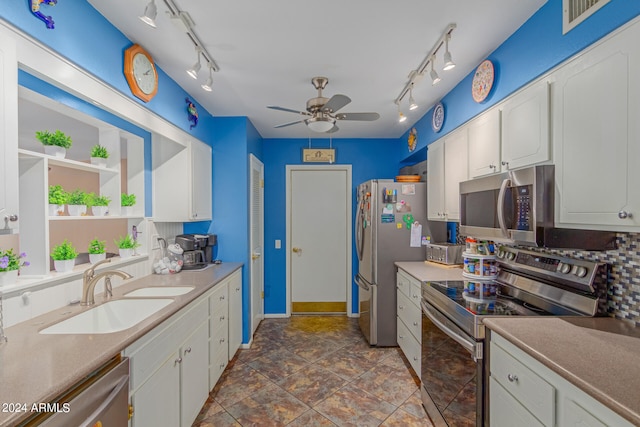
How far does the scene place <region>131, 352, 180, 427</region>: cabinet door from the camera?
1.40 metres

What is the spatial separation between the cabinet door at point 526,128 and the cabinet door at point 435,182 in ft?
2.95

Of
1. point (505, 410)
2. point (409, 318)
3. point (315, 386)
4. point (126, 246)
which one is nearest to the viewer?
point (505, 410)

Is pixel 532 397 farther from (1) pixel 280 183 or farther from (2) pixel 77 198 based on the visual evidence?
(1) pixel 280 183

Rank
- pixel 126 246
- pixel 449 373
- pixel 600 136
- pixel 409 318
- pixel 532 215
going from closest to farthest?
pixel 600 136, pixel 532 215, pixel 449 373, pixel 126 246, pixel 409 318

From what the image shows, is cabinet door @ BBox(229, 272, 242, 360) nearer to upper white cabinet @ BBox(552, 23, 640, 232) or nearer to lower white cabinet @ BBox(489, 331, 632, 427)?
lower white cabinet @ BBox(489, 331, 632, 427)

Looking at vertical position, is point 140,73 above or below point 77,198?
above

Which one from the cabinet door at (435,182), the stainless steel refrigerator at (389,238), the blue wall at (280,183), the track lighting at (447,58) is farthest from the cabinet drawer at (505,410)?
the blue wall at (280,183)

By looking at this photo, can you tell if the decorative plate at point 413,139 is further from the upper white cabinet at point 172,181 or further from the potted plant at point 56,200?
the potted plant at point 56,200

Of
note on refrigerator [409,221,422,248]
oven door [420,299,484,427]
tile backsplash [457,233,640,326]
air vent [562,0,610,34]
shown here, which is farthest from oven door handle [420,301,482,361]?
air vent [562,0,610,34]

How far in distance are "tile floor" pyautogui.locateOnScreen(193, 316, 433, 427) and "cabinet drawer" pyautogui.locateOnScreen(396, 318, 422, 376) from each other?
129 mm

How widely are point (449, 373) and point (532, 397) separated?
2.20ft

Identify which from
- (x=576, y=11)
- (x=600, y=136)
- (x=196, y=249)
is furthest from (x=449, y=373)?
(x=196, y=249)

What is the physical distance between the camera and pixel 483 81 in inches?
82.5

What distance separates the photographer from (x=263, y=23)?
1.70m
